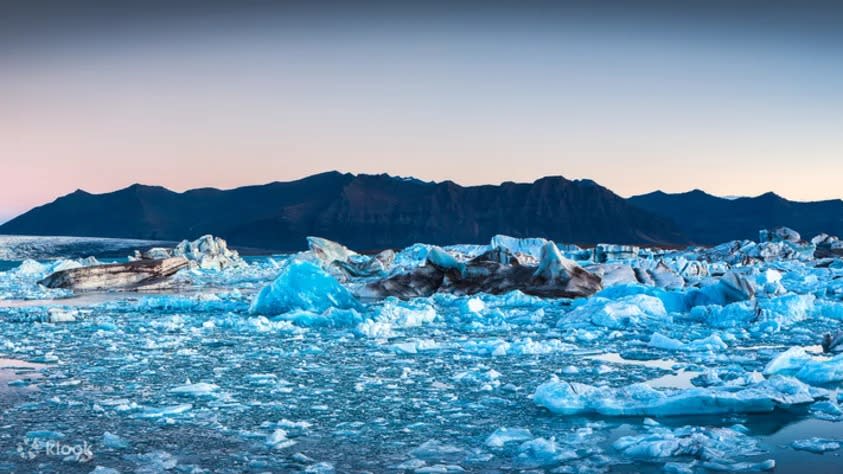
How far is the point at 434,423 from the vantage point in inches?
199

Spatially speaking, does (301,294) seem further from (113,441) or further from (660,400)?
(660,400)

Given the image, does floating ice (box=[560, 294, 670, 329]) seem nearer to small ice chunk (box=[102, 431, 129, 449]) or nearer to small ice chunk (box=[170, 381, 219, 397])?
small ice chunk (box=[170, 381, 219, 397])

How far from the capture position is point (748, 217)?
563 feet

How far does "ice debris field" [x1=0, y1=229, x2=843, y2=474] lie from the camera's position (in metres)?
4.18

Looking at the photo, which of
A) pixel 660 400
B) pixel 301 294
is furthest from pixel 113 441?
pixel 301 294

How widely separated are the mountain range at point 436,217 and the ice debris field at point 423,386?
137 metres

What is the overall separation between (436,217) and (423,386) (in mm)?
158721

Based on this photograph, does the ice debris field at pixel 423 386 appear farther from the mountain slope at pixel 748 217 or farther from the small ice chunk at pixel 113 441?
the mountain slope at pixel 748 217

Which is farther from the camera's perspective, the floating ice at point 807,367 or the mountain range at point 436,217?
the mountain range at point 436,217

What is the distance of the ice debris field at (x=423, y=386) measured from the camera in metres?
4.18

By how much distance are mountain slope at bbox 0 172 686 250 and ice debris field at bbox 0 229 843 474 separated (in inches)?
5411

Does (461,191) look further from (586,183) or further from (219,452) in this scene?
(219,452)

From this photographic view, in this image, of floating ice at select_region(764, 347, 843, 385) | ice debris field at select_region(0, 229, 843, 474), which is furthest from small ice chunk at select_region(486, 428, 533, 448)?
floating ice at select_region(764, 347, 843, 385)

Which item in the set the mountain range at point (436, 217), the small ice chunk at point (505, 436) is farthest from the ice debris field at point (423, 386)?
the mountain range at point (436, 217)
